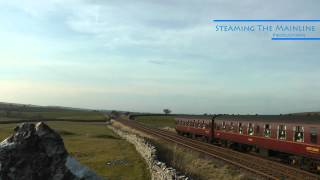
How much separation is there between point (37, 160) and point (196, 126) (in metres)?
46.7

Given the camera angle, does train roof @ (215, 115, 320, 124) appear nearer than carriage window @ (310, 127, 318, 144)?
No

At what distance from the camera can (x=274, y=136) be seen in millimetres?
31094

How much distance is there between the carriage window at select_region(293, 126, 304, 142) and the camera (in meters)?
26.8

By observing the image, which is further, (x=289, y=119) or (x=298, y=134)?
(x=289, y=119)

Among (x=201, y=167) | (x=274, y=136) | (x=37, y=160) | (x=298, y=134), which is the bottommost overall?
(x=201, y=167)

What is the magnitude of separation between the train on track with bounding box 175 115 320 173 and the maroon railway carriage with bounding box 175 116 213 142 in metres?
0.13

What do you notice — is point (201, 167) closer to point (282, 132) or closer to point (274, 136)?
point (282, 132)

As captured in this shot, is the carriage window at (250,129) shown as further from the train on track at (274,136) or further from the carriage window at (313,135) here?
the carriage window at (313,135)

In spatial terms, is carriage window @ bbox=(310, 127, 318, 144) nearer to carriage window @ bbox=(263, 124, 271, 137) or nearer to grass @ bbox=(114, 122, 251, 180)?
grass @ bbox=(114, 122, 251, 180)

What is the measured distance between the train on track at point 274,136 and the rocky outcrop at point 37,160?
1822cm

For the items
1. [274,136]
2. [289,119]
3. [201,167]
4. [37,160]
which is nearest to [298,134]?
[289,119]

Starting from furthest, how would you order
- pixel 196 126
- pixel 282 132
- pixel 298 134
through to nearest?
1. pixel 196 126
2. pixel 282 132
3. pixel 298 134

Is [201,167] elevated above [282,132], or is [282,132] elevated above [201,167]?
[282,132]

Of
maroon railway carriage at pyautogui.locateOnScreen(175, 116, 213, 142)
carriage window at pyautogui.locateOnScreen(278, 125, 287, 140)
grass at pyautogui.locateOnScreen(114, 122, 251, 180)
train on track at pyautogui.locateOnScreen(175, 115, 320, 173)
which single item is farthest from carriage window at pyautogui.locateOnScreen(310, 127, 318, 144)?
maroon railway carriage at pyautogui.locateOnScreen(175, 116, 213, 142)
